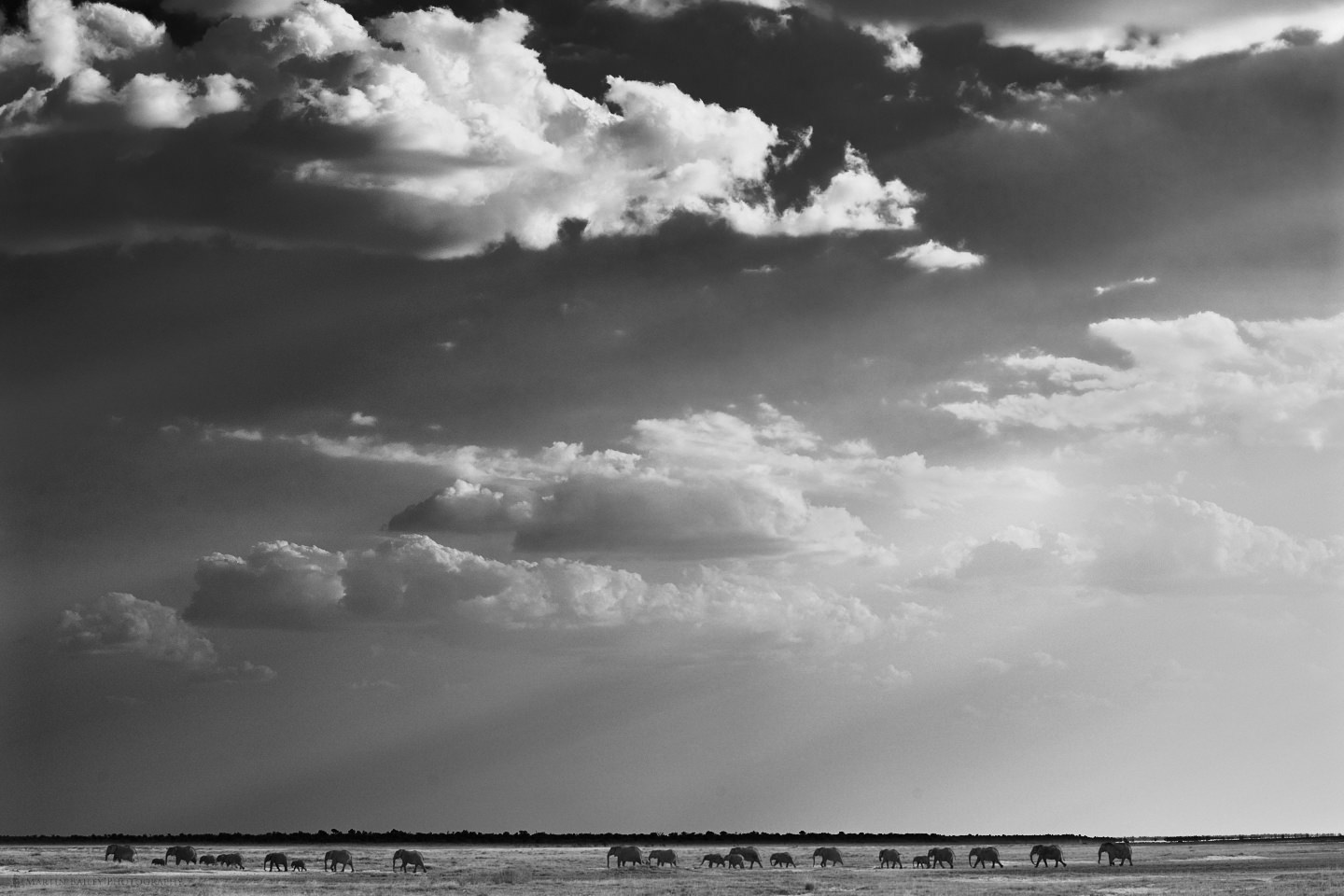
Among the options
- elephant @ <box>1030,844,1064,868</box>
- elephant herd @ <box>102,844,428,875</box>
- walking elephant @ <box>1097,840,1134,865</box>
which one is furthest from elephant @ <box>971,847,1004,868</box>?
elephant herd @ <box>102,844,428,875</box>

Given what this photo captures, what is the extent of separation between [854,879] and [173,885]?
115 feet

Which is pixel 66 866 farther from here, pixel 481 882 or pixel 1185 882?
pixel 1185 882

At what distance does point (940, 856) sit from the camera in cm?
9662

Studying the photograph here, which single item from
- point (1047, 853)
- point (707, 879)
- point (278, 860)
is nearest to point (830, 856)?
point (1047, 853)

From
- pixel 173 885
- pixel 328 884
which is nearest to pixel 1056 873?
pixel 328 884

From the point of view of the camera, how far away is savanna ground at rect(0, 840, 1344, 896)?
2422 inches

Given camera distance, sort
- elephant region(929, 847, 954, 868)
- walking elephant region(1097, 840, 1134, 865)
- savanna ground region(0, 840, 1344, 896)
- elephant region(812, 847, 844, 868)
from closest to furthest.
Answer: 1. savanna ground region(0, 840, 1344, 896)
2. walking elephant region(1097, 840, 1134, 865)
3. elephant region(929, 847, 954, 868)
4. elephant region(812, 847, 844, 868)

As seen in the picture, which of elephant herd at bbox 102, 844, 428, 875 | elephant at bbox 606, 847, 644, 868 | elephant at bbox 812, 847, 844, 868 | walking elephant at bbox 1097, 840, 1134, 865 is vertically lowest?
elephant at bbox 812, 847, 844, 868

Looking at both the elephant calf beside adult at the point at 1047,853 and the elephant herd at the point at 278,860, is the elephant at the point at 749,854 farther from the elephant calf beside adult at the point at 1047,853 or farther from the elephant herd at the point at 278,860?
the elephant herd at the point at 278,860

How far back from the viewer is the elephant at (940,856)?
96.4m

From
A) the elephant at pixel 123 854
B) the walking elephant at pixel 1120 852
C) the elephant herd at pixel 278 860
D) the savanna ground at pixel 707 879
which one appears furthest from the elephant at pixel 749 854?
the elephant at pixel 123 854

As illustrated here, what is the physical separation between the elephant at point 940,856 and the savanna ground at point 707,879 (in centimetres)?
114

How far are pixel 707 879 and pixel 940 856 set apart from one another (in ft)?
91.5

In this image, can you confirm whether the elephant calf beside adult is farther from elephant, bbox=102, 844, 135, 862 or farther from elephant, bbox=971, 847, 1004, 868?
elephant, bbox=102, 844, 135, 862
